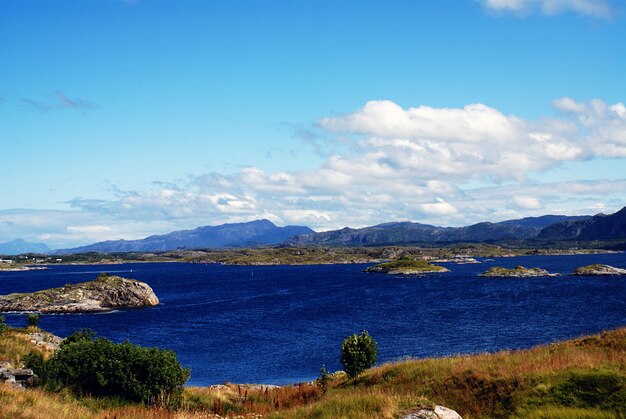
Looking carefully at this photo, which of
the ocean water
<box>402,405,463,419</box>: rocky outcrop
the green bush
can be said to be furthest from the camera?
the ocean water

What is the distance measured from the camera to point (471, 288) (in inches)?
7077

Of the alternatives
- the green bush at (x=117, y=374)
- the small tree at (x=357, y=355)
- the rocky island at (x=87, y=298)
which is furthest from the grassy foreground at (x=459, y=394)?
the rocky island at (x=87, y=298)

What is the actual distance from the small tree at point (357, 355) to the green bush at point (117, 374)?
12463 millimetres

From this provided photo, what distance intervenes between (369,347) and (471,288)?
153 m

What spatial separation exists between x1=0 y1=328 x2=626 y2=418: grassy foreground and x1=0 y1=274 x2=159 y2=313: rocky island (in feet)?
382

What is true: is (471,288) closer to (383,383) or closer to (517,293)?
(517,293)

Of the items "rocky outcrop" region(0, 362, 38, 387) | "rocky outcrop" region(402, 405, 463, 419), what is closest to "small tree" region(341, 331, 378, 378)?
"rocky outcrop" region(402, 405, 463, 419)

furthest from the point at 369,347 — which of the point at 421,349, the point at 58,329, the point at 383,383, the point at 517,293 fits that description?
the point at 517,293

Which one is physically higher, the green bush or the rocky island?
the green bush

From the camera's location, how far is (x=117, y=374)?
98.9 ft

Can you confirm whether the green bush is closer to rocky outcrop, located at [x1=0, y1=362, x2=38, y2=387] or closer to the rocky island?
rocky outcrop, located at [x1=0, y1=362, x2=38, y2=387]

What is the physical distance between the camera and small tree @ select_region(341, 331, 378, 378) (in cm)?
3706

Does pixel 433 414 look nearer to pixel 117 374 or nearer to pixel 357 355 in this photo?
pixel 357 355

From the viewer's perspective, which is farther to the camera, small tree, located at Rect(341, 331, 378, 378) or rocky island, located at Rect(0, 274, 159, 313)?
rocky island, located at Rect(0, 274, 159, 313)
